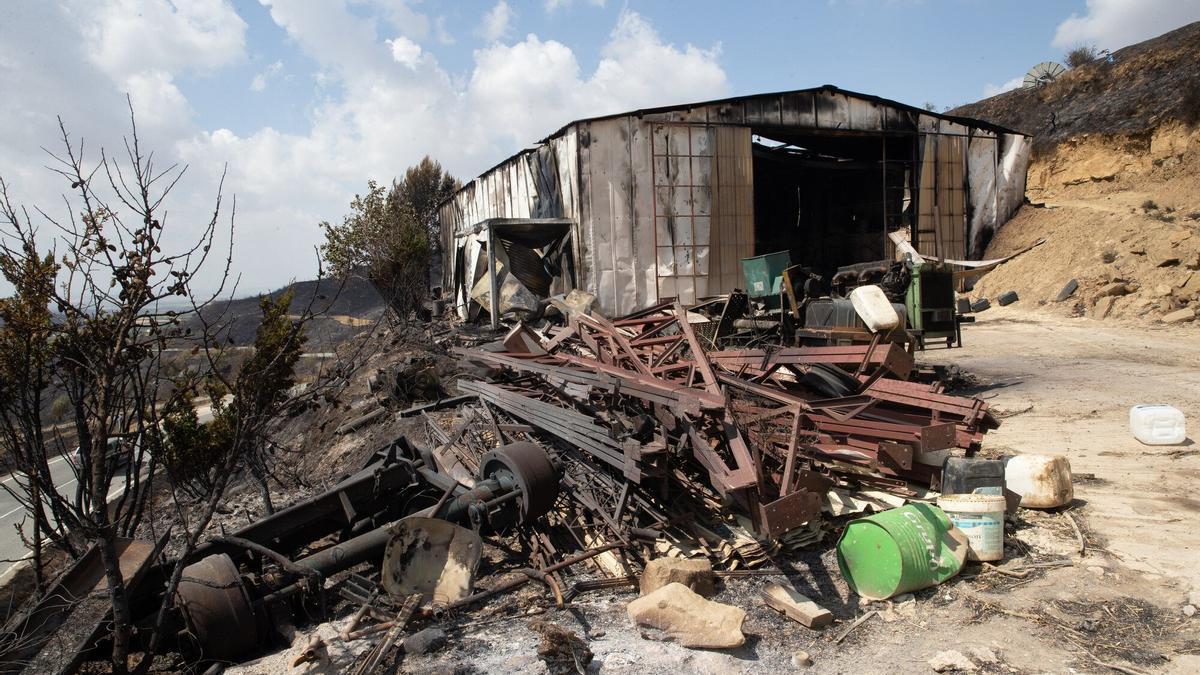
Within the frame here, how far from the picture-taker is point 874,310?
6766mm

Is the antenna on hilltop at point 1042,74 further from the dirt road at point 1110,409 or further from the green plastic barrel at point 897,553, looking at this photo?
the green plastic barrel at point 897,553

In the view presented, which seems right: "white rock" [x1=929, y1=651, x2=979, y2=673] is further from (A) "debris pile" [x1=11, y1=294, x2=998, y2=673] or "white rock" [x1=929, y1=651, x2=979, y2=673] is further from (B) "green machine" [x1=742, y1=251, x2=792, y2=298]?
(B) "green machine" [x1=742, y1=251, x2=792, y2=298]

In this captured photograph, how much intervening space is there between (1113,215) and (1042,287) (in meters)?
3.22

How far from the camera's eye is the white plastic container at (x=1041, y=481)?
5.12 m

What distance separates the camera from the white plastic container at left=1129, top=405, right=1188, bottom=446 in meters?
6.32

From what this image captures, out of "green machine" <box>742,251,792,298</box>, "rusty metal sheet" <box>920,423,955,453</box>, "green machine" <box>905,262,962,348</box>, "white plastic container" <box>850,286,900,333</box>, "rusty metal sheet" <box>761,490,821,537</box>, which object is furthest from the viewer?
"green machine" <box>742,251,792,298</box>

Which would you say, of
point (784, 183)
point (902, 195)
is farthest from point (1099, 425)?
point (784, 183)

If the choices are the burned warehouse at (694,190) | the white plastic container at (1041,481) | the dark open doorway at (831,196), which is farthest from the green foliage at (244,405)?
the dark open doorway at (831,196)

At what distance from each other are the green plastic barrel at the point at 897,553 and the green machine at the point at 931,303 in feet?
18.8

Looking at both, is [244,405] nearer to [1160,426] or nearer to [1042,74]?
[1160,426]

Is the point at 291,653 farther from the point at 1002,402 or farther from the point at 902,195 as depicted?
the point at 902,195

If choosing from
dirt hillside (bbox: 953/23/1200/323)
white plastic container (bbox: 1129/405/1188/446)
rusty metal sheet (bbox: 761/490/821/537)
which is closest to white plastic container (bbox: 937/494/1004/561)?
rusty metal sheet (bbox: 761/490/821/537)

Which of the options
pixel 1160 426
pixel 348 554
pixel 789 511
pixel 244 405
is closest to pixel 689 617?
pixel 789 511

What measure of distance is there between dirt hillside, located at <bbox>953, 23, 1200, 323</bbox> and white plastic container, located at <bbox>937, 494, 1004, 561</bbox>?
11791 millimetres
